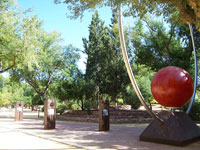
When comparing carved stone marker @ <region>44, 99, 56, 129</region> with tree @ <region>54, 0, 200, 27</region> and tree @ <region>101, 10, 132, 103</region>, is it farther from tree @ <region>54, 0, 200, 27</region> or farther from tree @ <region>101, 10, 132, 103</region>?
tree @ <region>101, 10, 132, 103</region>

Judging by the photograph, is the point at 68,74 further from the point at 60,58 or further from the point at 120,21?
the point at 120,21

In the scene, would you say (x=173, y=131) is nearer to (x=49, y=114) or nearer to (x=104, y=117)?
(x=104, y=117)

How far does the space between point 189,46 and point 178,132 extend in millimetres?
13687

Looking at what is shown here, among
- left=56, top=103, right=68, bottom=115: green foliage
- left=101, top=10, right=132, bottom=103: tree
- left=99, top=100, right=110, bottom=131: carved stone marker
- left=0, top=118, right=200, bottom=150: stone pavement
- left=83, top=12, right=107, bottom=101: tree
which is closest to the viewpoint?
left=0, top=118, right=200, bottom=150: stone pavement

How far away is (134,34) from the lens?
76.7ft

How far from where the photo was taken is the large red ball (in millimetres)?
8695

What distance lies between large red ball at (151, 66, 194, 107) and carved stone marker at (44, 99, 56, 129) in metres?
7.12

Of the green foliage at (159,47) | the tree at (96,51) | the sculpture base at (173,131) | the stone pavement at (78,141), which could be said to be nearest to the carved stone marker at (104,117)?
the stone pavement at (78,141)

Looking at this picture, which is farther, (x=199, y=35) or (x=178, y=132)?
(x=199, y=35)

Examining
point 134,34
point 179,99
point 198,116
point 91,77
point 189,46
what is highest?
point 134,34

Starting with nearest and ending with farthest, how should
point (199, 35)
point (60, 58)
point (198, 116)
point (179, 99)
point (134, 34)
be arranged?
point (179, 99), point (198, 116), point (199, 35), point (134, 34), point (60, 58)

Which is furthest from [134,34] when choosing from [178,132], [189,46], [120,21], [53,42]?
[178,132]

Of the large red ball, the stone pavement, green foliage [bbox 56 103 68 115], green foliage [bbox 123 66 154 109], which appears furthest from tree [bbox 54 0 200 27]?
green foliage [bbox 56 103 68 115]

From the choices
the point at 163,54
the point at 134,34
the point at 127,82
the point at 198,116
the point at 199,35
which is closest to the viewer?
the point at 198,116
